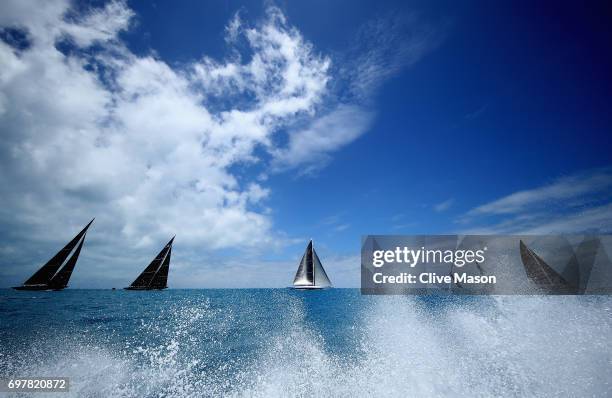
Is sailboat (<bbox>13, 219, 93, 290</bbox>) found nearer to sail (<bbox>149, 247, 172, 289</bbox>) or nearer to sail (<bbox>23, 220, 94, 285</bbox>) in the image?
sail (<bbox>23, 220, 94, 285</bbox>)

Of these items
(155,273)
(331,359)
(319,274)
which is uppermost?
(319,274)

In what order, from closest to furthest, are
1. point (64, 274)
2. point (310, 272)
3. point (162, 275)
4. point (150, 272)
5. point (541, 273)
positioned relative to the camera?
point (541, 273), point (64, 274), point (150, 272), point (162, 275), point (310, 272)

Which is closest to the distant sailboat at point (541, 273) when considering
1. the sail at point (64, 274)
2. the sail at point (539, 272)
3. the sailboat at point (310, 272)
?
the sail at point (539, 272)

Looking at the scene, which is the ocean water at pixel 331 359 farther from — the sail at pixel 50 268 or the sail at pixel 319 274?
the sail at pixel 319 274

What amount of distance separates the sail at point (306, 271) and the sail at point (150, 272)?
121 ft

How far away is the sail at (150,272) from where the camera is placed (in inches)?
2677

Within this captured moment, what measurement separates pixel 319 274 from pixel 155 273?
44650mm

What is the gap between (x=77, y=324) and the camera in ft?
75.6

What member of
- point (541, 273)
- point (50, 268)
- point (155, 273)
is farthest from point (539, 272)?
point (50, 268)

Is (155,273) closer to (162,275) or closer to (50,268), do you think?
(162,275)

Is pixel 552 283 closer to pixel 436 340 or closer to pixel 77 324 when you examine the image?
pixel 436 340

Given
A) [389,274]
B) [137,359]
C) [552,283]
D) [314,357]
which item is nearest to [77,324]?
[137,359]

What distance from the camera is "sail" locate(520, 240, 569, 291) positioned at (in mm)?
44625

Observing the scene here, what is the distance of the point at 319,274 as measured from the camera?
276 feet
